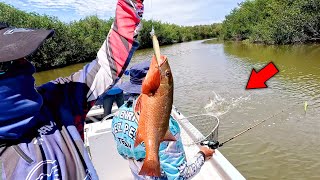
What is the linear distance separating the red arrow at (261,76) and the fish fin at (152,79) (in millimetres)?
12642

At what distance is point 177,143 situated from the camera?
234 cm

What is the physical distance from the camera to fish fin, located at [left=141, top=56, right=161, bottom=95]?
1546 millimetres

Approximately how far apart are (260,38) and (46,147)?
142ft

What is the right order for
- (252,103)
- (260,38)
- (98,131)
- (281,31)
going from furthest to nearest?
(260,38)
(281,31)
(252,103)
(98,131)

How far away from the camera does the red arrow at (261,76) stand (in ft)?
46.0

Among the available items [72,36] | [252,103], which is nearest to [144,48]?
[72,36]

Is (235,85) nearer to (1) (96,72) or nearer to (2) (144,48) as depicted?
(1) (96,72)

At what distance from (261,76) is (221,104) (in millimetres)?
7991

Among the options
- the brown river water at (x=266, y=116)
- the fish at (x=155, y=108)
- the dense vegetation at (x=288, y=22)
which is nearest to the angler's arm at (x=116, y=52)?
the fish at (x=155, y=108)

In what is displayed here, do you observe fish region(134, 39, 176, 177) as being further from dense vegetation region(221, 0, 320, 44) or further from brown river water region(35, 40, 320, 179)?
dense vegetation region(221, 0, 320, 44)

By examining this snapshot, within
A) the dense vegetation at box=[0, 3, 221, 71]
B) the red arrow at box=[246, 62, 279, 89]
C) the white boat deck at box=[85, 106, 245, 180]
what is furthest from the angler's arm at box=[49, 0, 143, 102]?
the dense vegetation at box=[0, 3, 221, 71]

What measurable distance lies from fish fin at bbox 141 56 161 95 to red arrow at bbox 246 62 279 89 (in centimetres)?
1264

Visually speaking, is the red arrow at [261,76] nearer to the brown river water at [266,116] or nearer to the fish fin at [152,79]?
the brown river water at [266,116]

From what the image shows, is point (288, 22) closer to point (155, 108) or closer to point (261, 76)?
point (261, 76)
